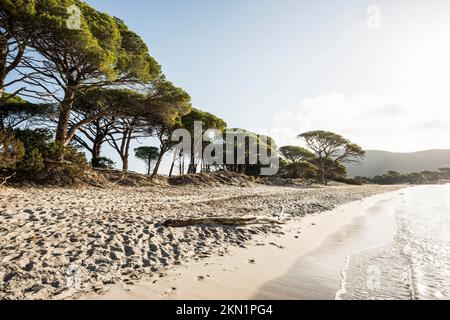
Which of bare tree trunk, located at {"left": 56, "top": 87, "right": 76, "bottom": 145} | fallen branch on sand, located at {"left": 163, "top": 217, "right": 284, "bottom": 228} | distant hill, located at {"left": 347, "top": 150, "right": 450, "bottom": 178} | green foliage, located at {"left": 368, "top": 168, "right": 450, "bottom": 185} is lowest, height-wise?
fallen branch on sand, located at {"left": 163, "top": 217, "right": 284, "bottom": 228}

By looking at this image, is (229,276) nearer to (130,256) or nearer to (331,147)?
(130,256)

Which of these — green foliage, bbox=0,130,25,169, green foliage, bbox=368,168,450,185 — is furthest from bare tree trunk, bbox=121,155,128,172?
green foliage, bbox=368,168,450,185

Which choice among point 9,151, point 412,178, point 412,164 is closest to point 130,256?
point 9,151

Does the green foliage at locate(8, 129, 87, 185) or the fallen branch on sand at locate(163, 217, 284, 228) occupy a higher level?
the green foliage at locate(8, 129, 87, 185)

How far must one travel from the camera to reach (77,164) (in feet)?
57.2

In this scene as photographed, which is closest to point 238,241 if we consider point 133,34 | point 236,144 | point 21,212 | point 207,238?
point 207,238

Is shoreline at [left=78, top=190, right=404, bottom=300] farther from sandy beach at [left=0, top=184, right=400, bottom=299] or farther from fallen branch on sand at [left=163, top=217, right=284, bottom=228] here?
fallen branch on sand at [left=163, top=217, right=284, bottom=228]

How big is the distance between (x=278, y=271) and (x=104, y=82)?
16.6 meters

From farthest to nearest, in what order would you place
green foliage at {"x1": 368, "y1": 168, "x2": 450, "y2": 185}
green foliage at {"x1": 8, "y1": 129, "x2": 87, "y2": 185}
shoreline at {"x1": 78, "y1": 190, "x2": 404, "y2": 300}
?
green foliage at {"x1": 368, "y1": 168, "x2": 450, "y2": 185} < green foliage at {"x1": 8, "y1": 129, "x2": 87, "y2": 185} < shoreline at {"x1": 78, "y1": 190, "x2": 404, "y2": 300}

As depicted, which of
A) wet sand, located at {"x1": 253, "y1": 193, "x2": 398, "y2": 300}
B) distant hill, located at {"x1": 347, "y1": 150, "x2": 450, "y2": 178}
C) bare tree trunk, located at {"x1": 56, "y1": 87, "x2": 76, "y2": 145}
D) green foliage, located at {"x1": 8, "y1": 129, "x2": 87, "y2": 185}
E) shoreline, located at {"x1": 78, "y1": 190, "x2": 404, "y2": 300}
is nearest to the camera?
shoreline, located at {"x1": 78, "y1": 190, "x2": 404, "y2": 300}

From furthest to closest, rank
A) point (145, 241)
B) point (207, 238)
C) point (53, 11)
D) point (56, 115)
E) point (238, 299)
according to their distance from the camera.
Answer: point (56, 115), point (53, 11), point (207, 238), point (145, 241), point (238, 299)

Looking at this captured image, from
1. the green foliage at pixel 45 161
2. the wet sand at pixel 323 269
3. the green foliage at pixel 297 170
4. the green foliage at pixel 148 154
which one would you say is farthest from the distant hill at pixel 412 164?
the wet sand at pixel 323 269

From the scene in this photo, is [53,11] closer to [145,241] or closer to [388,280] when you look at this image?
[145,241]

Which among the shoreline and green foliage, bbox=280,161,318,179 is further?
green foliage, bbox=280,161,318,179
